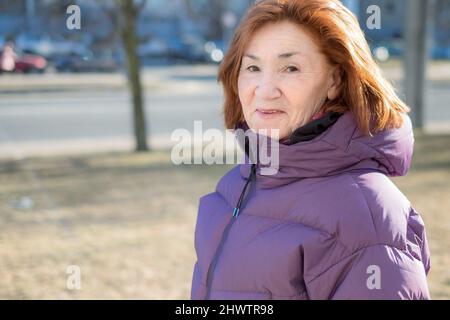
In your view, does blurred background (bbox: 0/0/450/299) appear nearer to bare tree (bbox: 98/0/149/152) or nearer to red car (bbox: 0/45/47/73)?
bare tree (bbox: 98/0/149/152)

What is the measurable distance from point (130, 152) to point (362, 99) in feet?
→ 30.0

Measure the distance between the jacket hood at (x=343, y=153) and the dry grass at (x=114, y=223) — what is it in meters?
3.07

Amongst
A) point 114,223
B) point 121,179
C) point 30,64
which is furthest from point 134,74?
point 30,64

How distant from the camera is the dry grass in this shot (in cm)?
493

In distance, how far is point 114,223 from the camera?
6.46 meters

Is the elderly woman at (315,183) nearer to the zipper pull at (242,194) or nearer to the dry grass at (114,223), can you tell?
the zipper pull at (242,194)

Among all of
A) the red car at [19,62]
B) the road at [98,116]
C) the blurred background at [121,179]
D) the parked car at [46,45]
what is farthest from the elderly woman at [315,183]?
the parked car at [46,45]

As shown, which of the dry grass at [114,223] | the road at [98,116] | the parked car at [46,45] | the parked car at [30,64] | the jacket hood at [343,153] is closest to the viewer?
the jacket hood at [343,153]

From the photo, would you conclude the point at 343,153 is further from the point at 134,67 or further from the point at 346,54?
the point at 134,67

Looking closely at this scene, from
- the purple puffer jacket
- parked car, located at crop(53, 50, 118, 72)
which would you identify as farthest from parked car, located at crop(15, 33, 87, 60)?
the purple puffer jacket

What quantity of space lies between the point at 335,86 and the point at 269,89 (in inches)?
7.5

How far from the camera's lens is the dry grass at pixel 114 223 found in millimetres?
4934

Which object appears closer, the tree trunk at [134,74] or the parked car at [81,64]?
the tree trunk at [134,74]

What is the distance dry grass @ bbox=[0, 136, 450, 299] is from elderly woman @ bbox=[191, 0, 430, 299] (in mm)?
2937
